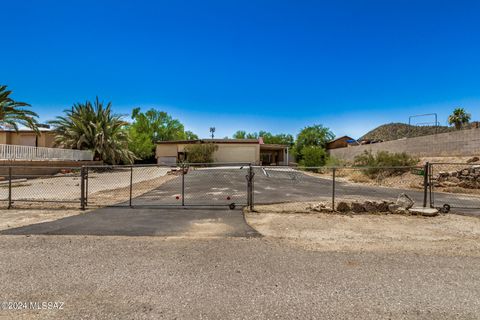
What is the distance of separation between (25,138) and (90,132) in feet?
40.2

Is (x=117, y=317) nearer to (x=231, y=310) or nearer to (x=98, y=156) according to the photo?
(x=231, y=310)

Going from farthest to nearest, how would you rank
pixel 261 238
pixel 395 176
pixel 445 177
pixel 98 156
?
pixel 98 156 → pixel 395 176 → pixel 445 177 → pixel 261 238

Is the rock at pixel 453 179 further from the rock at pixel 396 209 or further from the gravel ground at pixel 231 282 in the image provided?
the gravel ground at pixel 231 282

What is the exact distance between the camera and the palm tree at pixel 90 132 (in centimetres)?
3034

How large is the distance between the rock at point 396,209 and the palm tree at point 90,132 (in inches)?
1197

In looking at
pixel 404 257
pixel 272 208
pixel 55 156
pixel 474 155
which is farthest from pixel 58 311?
pixel 55 156

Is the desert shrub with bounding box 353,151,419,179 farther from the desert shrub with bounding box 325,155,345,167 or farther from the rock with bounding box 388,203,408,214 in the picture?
the rock with bounding box 388,203,408,214

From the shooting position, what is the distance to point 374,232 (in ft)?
20.2

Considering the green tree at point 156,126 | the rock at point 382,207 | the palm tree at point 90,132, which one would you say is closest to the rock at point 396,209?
the rock at point 382,207

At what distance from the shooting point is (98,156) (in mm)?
31938

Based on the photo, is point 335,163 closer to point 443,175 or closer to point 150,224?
point 443,175

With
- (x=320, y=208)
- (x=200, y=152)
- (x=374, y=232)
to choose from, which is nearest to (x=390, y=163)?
(x=320, y=208)

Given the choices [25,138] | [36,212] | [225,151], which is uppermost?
[25,138]

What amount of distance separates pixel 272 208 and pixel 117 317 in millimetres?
6603
